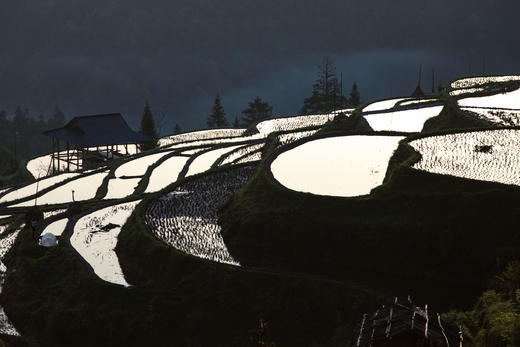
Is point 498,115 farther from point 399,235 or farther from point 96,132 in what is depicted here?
point 96,132

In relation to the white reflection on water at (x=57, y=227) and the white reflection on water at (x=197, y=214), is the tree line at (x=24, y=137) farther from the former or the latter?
the white reflection on water at (x=197, y=214)

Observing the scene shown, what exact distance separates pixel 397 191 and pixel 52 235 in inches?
442

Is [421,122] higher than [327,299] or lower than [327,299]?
higher

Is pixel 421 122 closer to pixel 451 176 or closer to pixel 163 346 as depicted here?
pixel 451 176

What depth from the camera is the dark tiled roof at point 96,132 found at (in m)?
54.4

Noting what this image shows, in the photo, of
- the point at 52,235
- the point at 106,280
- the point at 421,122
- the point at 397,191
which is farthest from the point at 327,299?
the point at 421,122

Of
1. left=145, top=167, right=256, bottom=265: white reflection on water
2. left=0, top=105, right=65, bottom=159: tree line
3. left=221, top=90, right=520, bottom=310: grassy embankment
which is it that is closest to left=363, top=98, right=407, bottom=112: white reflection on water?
left=145, top=167, right=256, bottom=265: white reflection on water

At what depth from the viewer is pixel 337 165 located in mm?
23391

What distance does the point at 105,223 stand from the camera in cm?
2441

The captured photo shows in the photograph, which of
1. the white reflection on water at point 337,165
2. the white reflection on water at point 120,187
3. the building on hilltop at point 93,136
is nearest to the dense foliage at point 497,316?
the white reflection on water at point 337,165

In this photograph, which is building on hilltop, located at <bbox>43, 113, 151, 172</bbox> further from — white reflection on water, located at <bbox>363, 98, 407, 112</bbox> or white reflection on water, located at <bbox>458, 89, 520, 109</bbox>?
white reflection on water, located at <bbox>458, 89, 520, 109</bbox>

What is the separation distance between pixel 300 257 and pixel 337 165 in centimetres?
563

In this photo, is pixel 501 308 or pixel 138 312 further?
pixel 138 312

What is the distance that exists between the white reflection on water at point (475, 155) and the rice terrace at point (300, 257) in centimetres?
6
